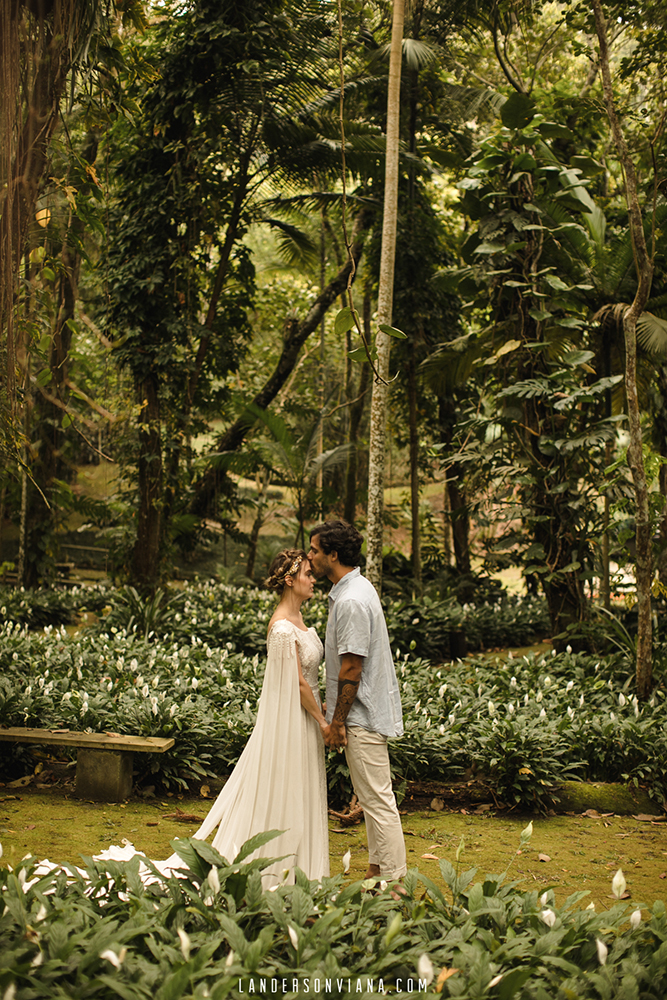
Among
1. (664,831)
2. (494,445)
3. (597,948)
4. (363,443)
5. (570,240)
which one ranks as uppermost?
(570,240)

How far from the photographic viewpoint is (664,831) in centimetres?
457

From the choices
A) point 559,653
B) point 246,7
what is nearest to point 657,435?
point 559,653

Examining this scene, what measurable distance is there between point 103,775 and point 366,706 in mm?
2192

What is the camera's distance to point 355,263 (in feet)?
22.0

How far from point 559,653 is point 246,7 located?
812 centimetres

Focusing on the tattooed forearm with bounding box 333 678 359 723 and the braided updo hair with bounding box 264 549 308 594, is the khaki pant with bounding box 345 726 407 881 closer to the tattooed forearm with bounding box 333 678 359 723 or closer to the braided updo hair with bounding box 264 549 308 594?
the tattooed forearm with bounding box 333 678 359 723

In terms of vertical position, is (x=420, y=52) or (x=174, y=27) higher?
(x=174, y=27)

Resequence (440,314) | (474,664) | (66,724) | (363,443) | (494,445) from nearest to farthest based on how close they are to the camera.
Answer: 1. (66,724)
2. (474,664)
3. (494,445)
4. (440,314)
5. (363,443)

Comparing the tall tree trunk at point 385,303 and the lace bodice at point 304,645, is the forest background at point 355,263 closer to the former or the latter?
the tall tree trunk at point 385,303

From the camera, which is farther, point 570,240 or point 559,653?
point 570,240

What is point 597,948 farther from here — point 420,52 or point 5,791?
point 420,52

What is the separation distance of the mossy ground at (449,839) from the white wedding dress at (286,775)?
475 millimetres

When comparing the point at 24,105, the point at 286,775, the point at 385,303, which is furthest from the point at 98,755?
the point at 385,303

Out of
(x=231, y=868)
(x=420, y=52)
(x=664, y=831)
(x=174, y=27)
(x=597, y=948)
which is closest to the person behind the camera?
(x=597, y=948)
